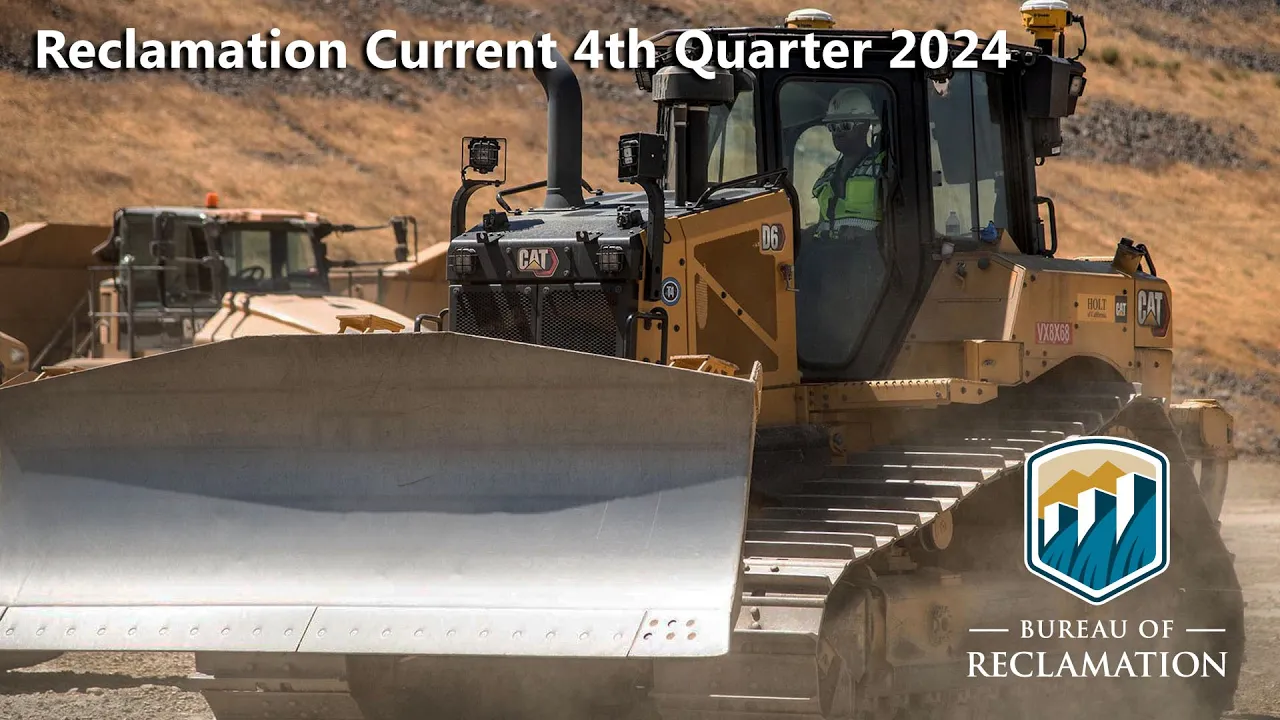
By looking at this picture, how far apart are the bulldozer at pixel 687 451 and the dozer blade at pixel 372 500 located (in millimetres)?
12

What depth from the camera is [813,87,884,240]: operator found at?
8336 millimetres

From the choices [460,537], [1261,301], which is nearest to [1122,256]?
[460,537]

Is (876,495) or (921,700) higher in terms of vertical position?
(876,495)

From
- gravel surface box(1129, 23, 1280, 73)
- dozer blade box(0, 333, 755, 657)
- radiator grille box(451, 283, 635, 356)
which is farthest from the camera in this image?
gravel surface box(1129, 23, 1280, 73)

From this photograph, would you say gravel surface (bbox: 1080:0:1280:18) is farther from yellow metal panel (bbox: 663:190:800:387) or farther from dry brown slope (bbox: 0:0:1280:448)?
yellow metal panel (bbox: 663:190:800:387)

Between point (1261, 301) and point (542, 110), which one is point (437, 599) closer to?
point (1261, 301)

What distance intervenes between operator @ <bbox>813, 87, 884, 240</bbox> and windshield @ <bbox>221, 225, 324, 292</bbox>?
11999 mm

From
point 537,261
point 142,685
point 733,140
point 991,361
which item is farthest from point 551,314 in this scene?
point 142,685

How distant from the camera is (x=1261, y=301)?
35.9 m

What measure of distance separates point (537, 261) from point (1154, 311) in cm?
361

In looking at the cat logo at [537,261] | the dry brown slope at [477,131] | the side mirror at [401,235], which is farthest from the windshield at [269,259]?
the dry brown slope at [477,131]

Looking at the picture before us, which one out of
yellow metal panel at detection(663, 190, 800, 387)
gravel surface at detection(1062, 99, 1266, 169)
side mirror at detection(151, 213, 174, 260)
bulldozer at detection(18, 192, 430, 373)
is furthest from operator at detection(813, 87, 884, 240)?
gravel surface at detection(1062, 99, 1266, 169)

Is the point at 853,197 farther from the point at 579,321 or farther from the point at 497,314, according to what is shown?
the point at 497,314

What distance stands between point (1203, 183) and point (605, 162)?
15.4 metres
